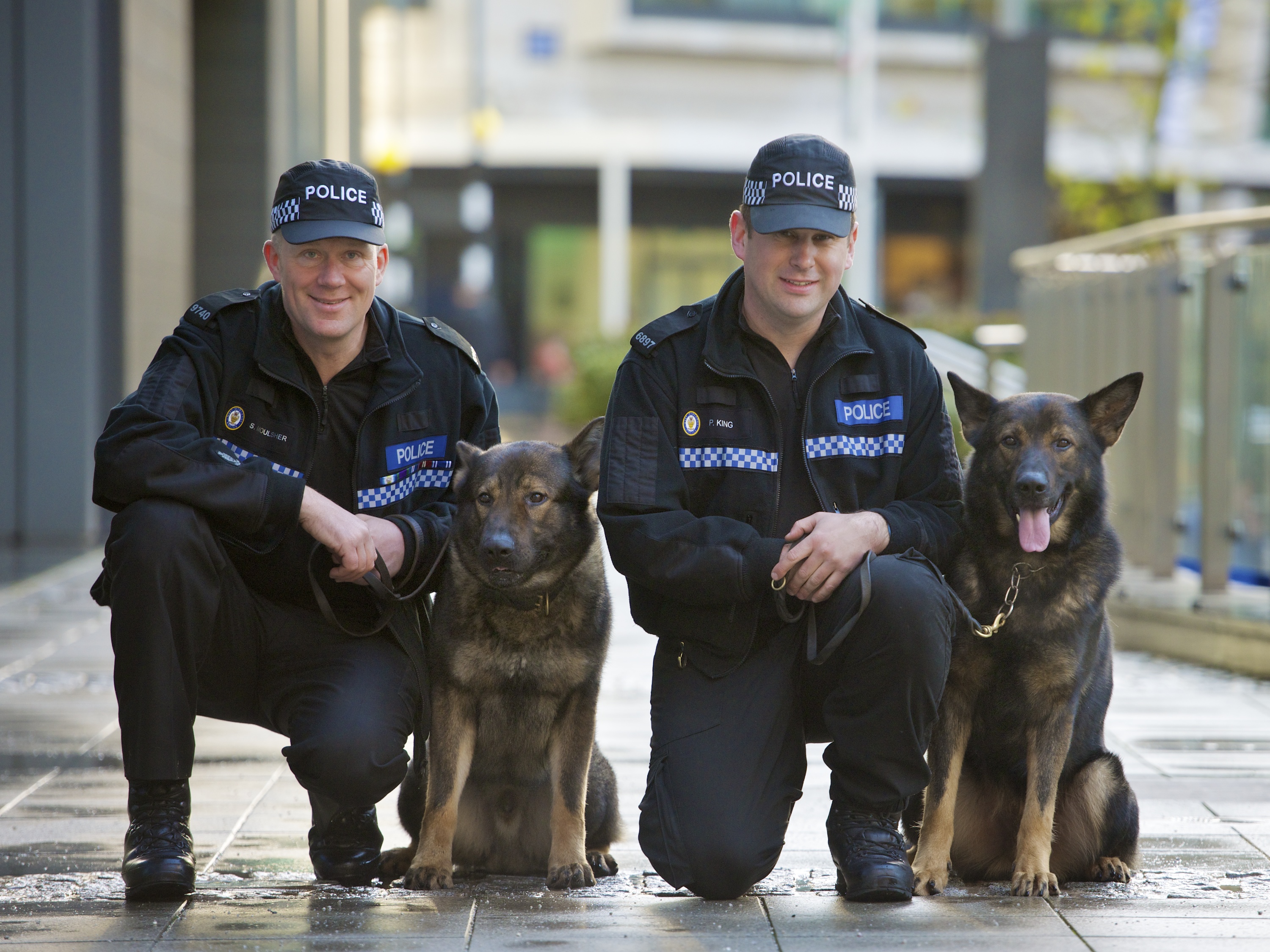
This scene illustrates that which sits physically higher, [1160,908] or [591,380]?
[591,380]

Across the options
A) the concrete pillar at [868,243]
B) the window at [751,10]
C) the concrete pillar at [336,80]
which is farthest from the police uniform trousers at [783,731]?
the window at [751,10]

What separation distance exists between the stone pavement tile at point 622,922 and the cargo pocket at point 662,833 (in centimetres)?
7

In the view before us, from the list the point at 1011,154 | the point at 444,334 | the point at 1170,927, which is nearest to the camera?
the point at 1170,927

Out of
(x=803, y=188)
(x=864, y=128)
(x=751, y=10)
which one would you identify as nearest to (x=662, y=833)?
(x=803, y=188)

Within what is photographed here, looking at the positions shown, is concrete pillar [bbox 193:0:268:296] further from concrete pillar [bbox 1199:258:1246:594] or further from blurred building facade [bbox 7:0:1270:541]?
concrete pillar [bbox 1199:258:1246:594]

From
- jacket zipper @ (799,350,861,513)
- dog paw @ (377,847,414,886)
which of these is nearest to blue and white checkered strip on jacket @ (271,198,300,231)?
jacket zipper @ (799,350,861,513)

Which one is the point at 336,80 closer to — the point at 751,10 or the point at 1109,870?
the point at 1109,870

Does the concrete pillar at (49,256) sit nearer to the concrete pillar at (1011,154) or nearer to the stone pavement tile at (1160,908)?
the concrete pillar at (1011,154)

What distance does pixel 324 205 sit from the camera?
3.85 m

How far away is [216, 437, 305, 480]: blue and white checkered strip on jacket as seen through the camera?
3693 millimetres

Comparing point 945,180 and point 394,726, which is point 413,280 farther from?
point 394,726

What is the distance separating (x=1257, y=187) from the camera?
111 ft

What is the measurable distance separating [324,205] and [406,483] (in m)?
0.78

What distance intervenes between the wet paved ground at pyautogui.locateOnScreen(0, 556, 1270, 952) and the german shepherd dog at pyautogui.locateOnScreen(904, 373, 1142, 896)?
0.12 meters
